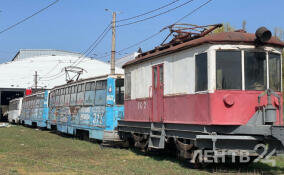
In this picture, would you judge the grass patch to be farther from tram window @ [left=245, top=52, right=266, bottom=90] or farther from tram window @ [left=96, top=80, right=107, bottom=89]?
tram window @ [left=96, top=80, right=107, bottom=89]

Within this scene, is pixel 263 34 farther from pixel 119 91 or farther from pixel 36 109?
pixel 36 109

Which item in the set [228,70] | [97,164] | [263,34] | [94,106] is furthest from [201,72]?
[94,106]

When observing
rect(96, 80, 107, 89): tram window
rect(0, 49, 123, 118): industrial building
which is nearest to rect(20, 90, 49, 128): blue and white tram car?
rect(96, 80, 107, 89): tram window

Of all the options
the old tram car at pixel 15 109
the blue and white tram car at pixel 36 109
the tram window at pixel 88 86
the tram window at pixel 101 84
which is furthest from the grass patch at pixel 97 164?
the old tram car at pixel 15 109

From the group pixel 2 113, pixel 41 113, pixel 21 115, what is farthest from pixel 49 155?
pixel 2 113

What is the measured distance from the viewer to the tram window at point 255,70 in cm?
887

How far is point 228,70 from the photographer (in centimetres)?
884

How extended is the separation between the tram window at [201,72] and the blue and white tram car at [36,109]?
1725 cm

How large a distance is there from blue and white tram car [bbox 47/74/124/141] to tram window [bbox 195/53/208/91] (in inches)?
226

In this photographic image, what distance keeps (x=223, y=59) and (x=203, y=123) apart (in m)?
1.54


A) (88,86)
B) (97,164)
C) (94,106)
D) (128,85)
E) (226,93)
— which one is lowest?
(97,164)

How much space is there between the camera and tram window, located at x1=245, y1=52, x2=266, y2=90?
8.87 metres

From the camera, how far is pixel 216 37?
8930 mm

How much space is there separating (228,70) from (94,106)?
26.8 feet
